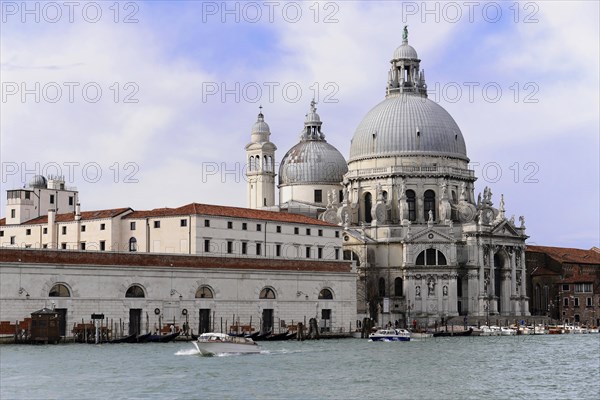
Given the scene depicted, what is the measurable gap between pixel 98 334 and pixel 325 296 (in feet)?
61.2

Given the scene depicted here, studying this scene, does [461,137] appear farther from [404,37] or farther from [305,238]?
[305,238]

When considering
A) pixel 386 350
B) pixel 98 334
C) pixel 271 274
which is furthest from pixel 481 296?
pixel 98 334

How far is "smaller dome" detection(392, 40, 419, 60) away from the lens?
104938 mm

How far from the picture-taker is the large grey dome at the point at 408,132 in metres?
100

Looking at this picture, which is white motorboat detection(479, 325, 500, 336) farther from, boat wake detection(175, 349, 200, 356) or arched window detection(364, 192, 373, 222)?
boat wake detection(175, 349, 200, 356)

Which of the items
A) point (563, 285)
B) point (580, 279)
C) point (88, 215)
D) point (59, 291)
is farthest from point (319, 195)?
point (59, 291)

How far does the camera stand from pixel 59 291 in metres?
63.3

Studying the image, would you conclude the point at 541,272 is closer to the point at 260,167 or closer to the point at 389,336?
the point at 260,167

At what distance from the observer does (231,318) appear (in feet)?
231

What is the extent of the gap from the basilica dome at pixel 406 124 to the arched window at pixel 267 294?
29.7 meters

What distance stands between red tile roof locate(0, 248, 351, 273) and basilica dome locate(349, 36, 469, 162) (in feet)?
76.8

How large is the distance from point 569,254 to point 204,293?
177ft

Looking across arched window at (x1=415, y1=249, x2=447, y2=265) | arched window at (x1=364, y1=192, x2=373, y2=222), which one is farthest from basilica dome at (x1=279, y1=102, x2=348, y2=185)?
arched window at (x1=415, y1=249, x2=447, y2=265)

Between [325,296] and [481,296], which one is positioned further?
[481,296]
